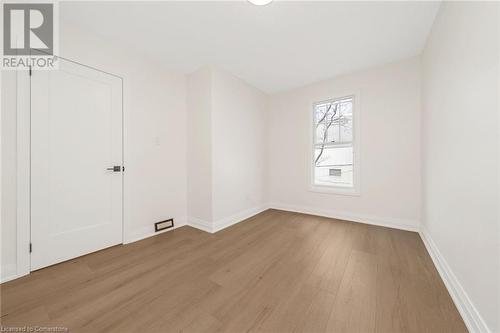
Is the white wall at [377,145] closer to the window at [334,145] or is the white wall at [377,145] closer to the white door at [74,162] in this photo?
the window at [334,145]

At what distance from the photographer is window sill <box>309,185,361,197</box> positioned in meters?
3.18

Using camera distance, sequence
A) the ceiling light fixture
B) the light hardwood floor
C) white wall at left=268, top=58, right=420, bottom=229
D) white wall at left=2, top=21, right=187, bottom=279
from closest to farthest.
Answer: the light hardwood floor
the ceiling light fixture
white wall at left=2, top=21, right=187, bottom=279
white wall at left=268, top=58, right=420, bottom=229

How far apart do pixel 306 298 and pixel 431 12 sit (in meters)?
2.98

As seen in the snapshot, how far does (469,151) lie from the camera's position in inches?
47.7

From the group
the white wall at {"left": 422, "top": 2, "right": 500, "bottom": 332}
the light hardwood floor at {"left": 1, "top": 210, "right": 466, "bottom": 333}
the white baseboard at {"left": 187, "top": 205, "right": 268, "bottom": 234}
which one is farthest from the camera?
the white baseboard at {"left": 187, "top": 205, "right": 268, "bottom": 234}

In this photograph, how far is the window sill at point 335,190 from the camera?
10.4 feet

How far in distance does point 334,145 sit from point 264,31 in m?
2.32

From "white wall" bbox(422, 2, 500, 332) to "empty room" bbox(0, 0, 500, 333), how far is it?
0.02 meters

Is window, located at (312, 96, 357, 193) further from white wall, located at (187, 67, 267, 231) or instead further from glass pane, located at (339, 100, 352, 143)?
white wall, located at (187, 67, 267, 231)

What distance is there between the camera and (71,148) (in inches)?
78.2

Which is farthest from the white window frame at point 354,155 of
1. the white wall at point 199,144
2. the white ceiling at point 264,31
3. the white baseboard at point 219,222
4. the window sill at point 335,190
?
the white wall at point 199,144

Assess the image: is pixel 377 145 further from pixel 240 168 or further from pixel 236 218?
pixel 236 218

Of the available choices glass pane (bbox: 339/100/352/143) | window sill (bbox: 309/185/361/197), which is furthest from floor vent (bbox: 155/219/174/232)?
glass pane (bbox: 339/100/352/143)

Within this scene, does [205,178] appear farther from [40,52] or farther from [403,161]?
[403,161]
